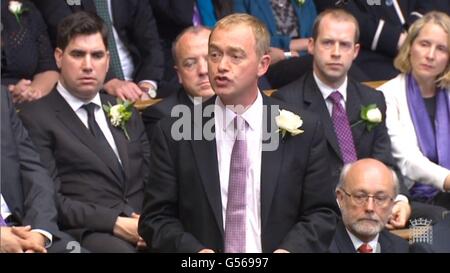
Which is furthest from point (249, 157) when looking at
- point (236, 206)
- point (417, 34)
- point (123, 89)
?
point (417, 34)

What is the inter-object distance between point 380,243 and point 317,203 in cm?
51

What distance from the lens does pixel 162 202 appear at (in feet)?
15.6

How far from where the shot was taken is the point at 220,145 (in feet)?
15.9

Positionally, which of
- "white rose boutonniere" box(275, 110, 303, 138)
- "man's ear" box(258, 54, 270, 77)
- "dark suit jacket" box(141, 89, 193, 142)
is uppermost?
"man's ear" box(258, 54, 270, 77)

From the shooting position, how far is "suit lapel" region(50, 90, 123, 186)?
5.53m

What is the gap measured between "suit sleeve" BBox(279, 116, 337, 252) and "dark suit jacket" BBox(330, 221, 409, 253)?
0.69 feet

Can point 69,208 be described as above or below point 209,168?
below

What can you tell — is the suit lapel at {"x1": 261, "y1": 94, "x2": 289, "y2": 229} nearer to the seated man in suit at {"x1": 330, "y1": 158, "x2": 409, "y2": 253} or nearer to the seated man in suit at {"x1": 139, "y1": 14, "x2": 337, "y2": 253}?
the seated man in suit at {"x1": 139, "y1": 14, "x2": 337, "y2": 253}

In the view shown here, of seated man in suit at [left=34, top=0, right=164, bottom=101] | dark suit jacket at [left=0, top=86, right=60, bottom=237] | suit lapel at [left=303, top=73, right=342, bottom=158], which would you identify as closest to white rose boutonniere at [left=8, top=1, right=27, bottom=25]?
seated man in suit at [left=34, top=0, right=164, bottom=101]

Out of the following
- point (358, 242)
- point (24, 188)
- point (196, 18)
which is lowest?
point (358, 242)

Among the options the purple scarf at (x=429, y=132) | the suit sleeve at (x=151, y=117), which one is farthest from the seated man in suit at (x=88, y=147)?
the purple scarf at (x=429, y=132)

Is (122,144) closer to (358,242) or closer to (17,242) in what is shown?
(17,242)
